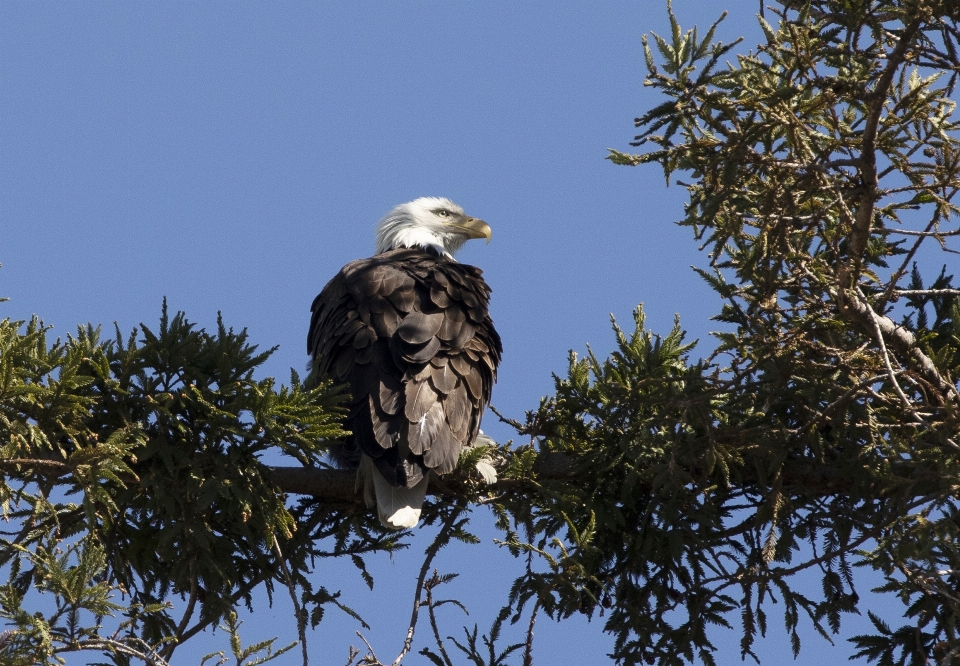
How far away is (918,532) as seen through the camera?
13.7 ft

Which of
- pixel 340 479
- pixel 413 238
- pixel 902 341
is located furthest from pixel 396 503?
pixel 413 238

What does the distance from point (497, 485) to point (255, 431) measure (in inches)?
47.8

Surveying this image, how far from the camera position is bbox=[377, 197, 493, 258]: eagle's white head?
28.6 ft

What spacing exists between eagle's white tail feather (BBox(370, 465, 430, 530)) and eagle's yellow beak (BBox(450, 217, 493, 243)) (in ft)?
11.9

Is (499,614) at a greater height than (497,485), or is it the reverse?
(497,485)

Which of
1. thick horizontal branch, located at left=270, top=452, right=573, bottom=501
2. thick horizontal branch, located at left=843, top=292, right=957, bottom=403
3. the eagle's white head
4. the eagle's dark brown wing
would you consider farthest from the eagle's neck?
thick horizontal branch, located at left=843, top=292, right=957, bottom=403

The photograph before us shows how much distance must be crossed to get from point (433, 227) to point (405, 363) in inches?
129

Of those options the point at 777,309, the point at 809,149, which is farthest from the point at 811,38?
the point at 777,309

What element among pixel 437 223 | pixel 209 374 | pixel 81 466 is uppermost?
pixel 437 223

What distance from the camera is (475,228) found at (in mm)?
8805

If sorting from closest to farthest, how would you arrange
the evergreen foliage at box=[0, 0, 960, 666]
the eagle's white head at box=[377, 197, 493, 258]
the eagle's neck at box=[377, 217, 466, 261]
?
the evergreen foliage at box=[0, 0, 960, 666] < the eagle's neck at box=[377, 217, 466, 261] < the eagle's white head at box=[377, 197, 493, 258]

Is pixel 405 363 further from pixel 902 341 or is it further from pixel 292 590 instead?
pixel 902 341

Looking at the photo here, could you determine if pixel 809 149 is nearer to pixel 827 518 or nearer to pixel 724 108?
pixel 724 108

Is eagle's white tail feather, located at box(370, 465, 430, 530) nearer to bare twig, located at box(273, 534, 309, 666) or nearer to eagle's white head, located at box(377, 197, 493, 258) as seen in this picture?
bare twig, located at box(273, 534, 309, 666)
